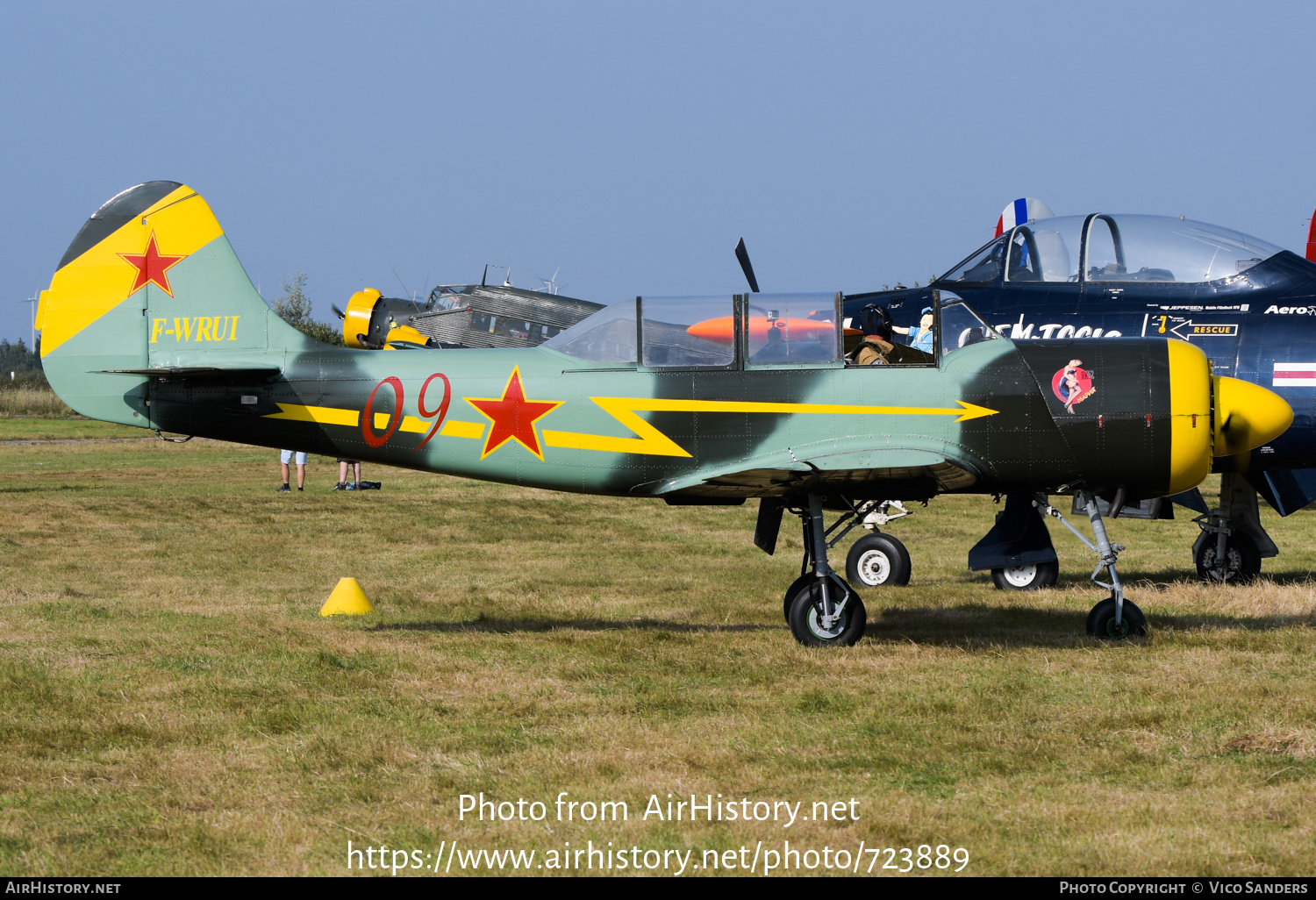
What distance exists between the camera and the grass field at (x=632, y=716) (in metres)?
5.12

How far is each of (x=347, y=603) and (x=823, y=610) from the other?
4.24m

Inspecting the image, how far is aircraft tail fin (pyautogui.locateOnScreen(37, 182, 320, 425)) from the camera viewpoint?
367 inches

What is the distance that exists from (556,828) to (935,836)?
154cm

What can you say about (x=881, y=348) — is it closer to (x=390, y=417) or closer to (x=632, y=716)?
(x=632, y=716)

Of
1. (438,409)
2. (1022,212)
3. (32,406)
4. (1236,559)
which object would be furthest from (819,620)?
(32,406)

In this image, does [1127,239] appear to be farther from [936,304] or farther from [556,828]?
[556,828]

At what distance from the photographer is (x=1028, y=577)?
12.1m

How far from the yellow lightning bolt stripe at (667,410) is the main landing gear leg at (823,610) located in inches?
26.8

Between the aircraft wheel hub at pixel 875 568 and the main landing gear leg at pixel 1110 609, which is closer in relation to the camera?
the main landing gear leg at pixel 1110 609

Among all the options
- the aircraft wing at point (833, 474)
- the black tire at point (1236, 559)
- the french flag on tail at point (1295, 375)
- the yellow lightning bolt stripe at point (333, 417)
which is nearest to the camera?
the aircraft wing at point (833, 474)

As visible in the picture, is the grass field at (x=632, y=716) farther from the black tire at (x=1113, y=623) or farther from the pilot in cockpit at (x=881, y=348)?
the pilot in cockpit at (x=881, y=348)

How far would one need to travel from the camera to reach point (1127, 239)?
11.4 metres

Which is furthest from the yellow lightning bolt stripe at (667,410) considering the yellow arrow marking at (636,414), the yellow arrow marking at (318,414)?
the yellow arrow marking at (318,414)

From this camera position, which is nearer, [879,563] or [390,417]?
[390,417]
